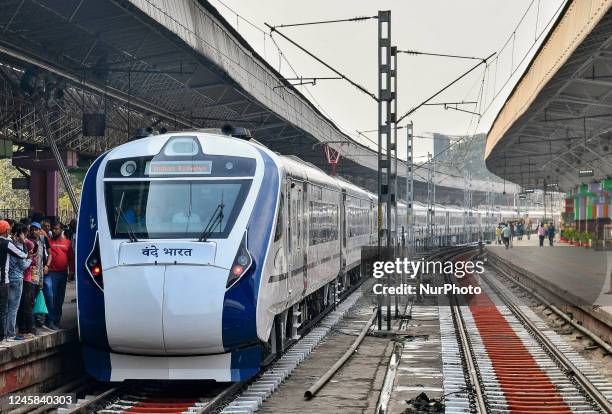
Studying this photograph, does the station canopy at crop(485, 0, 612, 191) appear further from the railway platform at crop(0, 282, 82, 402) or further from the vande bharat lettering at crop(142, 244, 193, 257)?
the railway platform at crop(0, 282, 82, 402)

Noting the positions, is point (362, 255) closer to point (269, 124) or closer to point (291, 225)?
point (269, 124)

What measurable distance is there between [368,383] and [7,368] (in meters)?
4.93

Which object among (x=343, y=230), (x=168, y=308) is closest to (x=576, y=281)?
(x=343, y=230)

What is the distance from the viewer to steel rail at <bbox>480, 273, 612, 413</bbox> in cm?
1220

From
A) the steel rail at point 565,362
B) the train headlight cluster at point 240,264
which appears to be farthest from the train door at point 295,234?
the steel rail at point 565,362

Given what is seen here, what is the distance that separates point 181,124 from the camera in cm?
3148

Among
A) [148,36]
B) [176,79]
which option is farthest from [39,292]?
[176,79]

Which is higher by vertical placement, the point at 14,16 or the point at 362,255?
the point at 14,16

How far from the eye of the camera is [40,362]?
1254cm

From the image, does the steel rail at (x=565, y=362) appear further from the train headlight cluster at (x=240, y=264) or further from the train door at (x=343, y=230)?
the train headlight cluster at (x=240, y=264)

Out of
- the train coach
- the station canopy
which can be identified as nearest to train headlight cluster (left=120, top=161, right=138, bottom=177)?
the train coach

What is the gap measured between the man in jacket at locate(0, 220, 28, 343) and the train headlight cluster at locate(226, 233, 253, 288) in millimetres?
2793

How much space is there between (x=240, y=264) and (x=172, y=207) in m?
1.18

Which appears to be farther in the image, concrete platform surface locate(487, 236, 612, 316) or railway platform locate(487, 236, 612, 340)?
concrete platform surface locate(487, 236, 612, 316)
